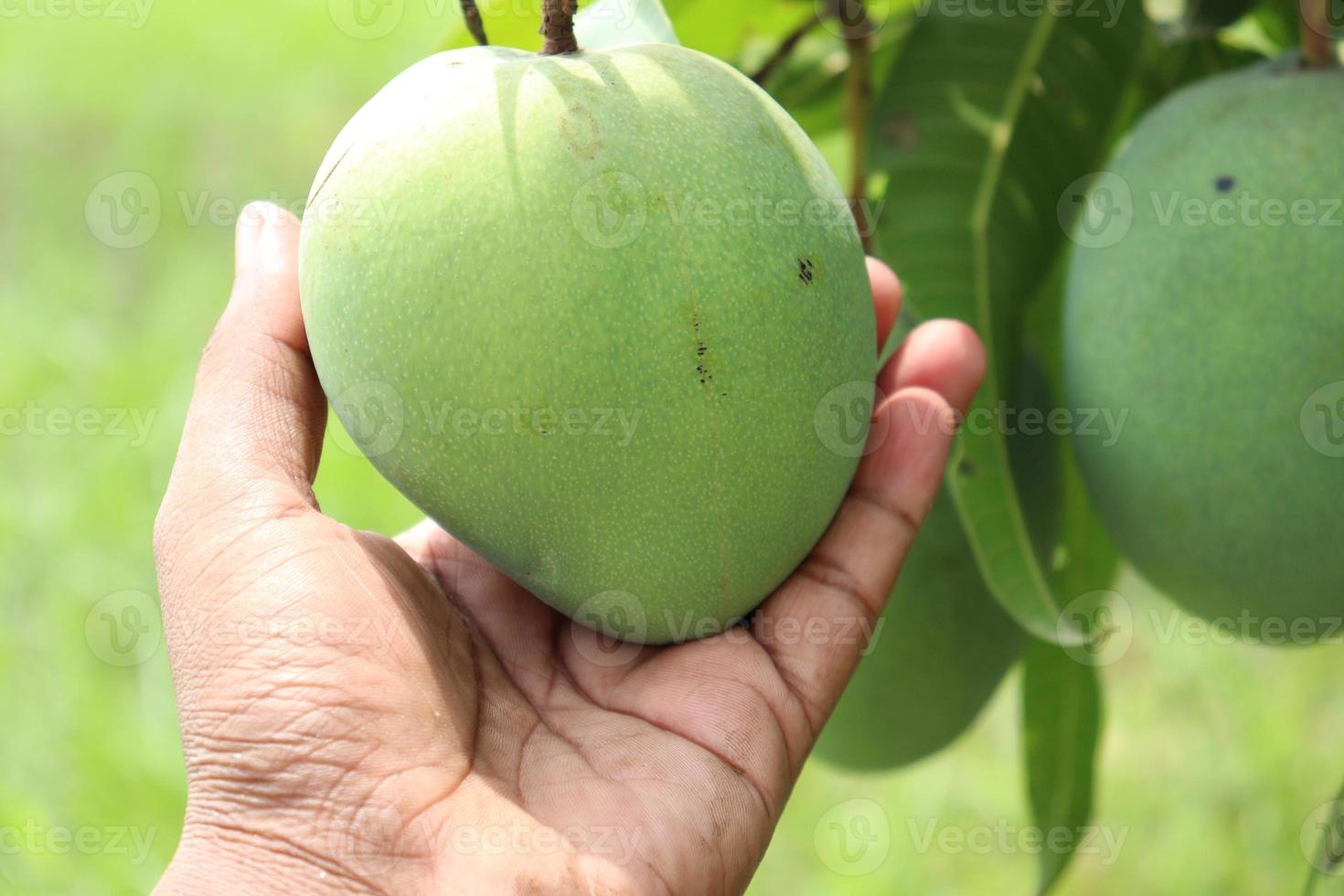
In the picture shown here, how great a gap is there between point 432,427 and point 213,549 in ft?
0.69

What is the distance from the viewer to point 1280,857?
6.09 feet

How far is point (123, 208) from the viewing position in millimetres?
3244

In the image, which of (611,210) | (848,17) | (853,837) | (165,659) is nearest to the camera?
(611,210)

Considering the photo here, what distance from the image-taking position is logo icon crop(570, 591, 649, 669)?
965mm

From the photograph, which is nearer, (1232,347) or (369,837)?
(369,837)

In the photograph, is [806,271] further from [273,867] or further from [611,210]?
[273,867]

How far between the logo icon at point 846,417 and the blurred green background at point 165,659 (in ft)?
1.57

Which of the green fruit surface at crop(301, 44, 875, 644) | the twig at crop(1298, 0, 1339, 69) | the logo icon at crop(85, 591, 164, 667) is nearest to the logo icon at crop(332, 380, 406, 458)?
the green fruit surface at crop(301, 44, 875, 644)

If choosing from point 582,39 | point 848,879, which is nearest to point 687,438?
point 582,39

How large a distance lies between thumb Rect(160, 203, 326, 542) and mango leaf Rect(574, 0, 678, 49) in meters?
0.31

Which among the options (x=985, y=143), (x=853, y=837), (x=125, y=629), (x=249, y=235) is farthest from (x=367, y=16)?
(x=853, y=837)

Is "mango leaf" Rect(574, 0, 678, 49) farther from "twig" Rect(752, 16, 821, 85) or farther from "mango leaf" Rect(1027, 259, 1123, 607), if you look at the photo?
"mango leaf" Rect(1027, 259, 1123, 607)

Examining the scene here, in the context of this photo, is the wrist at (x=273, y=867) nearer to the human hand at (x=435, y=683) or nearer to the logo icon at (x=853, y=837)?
the human hand at (x=435, y=683)

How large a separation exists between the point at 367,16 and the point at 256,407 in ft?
2.15
